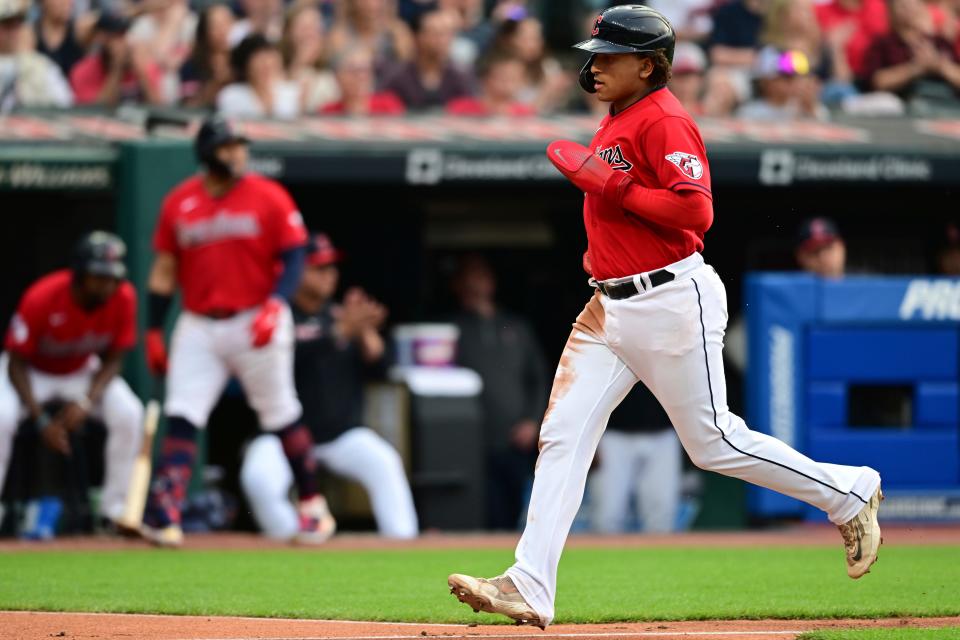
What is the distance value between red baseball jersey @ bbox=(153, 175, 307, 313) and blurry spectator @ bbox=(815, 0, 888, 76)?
5000mm

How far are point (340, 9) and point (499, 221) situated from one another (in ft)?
5.57

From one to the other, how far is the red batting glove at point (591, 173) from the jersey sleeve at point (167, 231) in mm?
3432

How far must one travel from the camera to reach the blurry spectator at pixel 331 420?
27.5 feet

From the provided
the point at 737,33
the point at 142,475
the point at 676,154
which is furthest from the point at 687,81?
the point at 676,154

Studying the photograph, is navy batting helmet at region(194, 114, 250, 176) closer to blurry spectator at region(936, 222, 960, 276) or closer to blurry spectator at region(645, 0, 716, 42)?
blurry spectator at region(936, 222, 960, 276)

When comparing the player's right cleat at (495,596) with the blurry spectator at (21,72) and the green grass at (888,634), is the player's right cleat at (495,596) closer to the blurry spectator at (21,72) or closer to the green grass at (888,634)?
the green grass at (888,634)

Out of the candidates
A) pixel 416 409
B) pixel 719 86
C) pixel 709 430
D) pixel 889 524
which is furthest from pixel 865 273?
pixel 709 430

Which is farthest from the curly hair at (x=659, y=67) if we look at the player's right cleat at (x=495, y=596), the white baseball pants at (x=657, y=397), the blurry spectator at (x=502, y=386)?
the blurry spectator at (x=502, y=386)

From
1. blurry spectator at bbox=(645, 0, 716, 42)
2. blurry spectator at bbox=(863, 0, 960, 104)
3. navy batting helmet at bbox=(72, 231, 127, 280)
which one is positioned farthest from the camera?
blurry spectator at bbox=(645, 0, 716, 42)

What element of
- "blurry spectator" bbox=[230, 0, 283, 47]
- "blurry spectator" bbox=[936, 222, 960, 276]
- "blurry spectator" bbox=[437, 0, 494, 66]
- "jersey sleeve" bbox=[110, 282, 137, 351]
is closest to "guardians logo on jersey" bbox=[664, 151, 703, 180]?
"jersey sleeve" bbox=[110, 282, 137, 351]

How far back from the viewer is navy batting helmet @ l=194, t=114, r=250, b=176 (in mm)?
7297

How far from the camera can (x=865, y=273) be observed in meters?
10.5

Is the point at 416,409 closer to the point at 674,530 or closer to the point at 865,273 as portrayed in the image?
the point at 674,530

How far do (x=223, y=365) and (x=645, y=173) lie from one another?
11.6 feet
